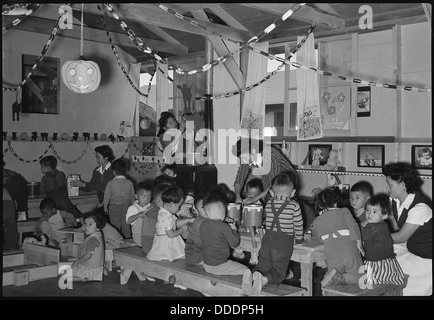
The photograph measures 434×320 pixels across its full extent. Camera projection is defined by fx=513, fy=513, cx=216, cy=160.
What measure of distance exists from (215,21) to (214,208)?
4104 mm

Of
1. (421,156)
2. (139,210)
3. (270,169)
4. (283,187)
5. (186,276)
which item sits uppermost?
(421,156)

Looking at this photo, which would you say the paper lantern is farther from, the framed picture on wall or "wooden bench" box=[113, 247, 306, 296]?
the framed picture on wall

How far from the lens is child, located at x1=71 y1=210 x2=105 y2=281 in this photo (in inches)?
150

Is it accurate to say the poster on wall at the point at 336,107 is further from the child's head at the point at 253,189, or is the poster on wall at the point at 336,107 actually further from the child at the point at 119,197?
the child at the point at 119,197

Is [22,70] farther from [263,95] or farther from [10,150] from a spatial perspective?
[263,95]

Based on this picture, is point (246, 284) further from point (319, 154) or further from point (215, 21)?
point (215, 21)

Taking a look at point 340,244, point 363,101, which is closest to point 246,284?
point 340,244

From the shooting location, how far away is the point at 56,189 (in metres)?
5.26

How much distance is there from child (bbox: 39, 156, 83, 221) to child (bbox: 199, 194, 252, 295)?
233 cm

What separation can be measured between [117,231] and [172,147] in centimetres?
244

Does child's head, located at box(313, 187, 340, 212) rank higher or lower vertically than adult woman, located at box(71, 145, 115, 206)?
lower

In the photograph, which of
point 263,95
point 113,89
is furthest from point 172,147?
point 113,89

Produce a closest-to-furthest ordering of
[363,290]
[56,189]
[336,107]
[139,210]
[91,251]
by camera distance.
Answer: [363,290], [91,251], [139,210], [56,189], [336,107]

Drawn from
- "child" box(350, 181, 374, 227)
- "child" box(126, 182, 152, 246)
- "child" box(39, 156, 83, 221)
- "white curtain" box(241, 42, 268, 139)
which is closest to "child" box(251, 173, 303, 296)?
"child" box(350, 181, 374, 227)
